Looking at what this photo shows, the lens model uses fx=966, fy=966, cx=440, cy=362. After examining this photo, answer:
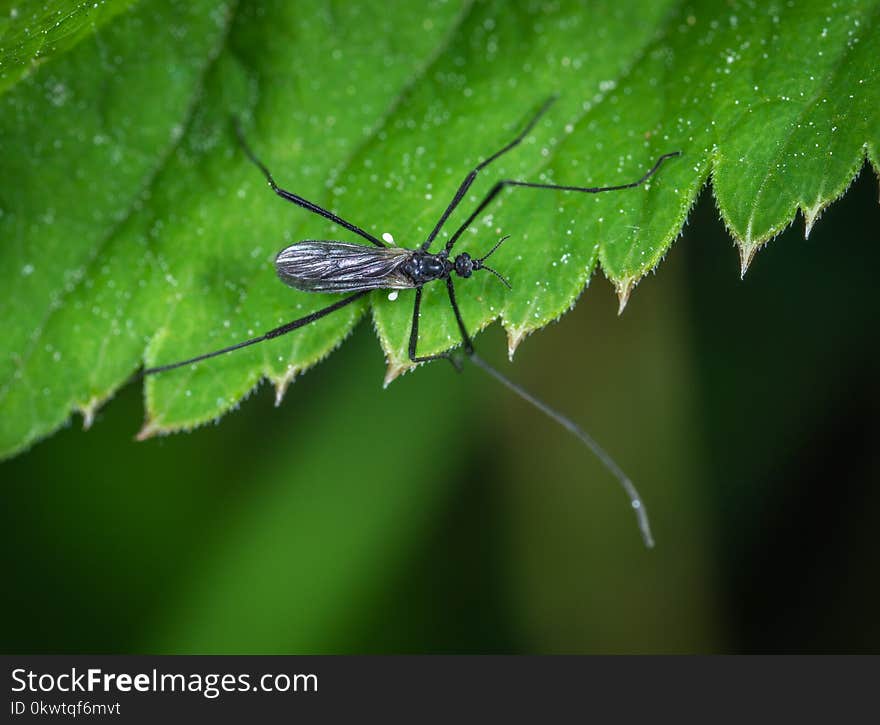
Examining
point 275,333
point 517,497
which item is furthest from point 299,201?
point 517,497

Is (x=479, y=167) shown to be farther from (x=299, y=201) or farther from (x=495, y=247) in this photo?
(x=299, y=201)

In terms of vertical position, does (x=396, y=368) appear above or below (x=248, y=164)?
below

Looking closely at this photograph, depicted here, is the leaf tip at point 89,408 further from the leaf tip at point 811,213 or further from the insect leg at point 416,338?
the leaf tip at point 811,213

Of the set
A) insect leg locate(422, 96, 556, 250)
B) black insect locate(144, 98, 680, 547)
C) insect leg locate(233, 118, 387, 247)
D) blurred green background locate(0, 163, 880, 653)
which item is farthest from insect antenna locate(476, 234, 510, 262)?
blurred green background locate(0, 163, 880, 653)

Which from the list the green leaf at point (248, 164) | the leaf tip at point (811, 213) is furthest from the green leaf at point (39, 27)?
the leaf tip at point (811, 213)

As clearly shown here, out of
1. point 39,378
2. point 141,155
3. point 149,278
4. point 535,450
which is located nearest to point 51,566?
point 39,378

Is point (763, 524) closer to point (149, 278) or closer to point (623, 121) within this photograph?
point (623, 121)

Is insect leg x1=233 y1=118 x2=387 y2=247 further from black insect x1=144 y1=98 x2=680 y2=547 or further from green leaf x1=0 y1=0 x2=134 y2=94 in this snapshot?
green leaf x1=0 y1=0 x2=134 y2=94
